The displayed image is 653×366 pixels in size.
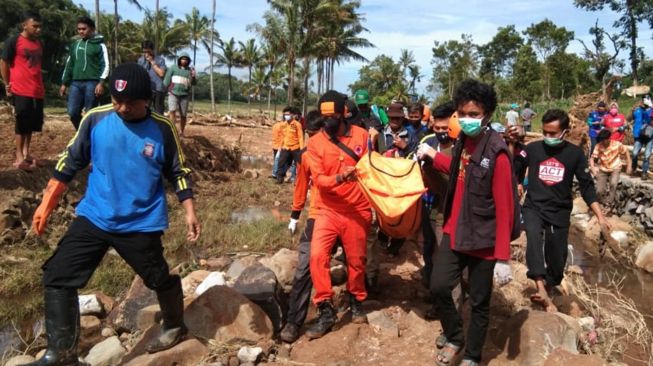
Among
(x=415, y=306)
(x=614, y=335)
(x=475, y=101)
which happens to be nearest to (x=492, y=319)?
(x=415, y=306)

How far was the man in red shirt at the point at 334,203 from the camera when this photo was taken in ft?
13.2

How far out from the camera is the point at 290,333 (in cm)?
408

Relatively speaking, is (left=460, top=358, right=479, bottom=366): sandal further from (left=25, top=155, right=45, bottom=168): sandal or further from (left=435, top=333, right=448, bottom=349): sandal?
(left=25, top=155, right=45, bottom=168): sandal

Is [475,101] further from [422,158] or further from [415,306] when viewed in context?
[415,306]

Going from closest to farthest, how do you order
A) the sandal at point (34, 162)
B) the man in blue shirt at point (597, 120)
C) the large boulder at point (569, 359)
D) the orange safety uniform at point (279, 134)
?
the large boulder at point (569, 359), the sandal at point (34, 162), the orange safety uniform at point (279, 134), the man in blue shirt at point (597, 120)

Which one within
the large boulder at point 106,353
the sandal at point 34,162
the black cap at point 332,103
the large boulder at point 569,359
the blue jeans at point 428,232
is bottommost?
the large boulder at point 106,353

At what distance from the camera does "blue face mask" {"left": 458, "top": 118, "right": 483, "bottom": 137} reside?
334 cm

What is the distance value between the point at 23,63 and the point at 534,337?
20.9ft

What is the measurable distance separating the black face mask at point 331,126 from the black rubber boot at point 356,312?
4.49 feet

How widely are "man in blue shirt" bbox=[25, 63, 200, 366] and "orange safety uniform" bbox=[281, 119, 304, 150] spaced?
8081mm

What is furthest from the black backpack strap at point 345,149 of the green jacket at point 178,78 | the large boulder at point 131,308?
the green jacket at point 178,78

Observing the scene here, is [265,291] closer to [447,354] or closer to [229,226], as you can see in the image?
[447,354]

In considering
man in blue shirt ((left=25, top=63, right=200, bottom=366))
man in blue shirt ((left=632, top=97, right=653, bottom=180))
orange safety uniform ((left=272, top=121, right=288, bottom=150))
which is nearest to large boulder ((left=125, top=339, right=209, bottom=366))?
man in blue shirt ((left=25, top=63, right=200, bottom=366))

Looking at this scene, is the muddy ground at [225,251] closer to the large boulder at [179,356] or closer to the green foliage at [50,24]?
the large boulder at [179,356]
